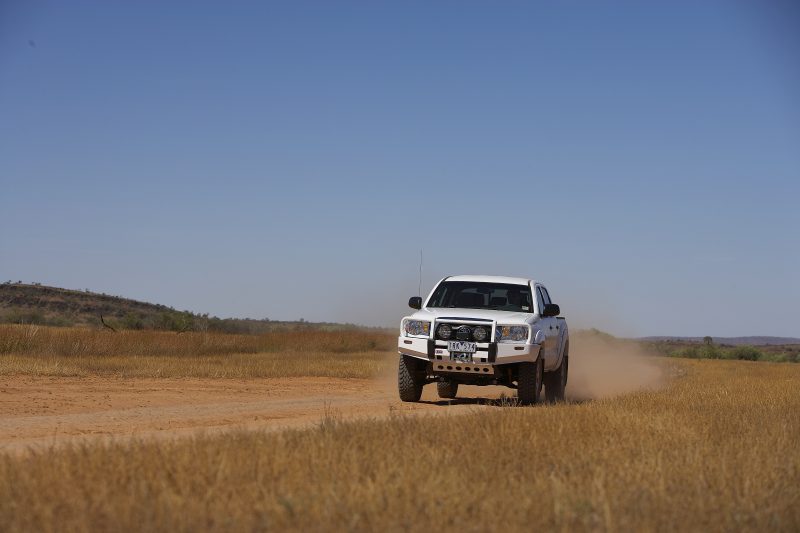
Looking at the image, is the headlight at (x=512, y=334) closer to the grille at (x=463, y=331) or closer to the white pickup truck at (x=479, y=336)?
the white pickup truck at (x=479, y=336)

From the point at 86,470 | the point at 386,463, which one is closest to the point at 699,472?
the point at 386,463

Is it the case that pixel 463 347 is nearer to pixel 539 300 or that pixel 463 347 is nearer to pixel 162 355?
pixel 539 300

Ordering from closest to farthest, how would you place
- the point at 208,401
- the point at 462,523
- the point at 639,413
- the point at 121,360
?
1. the point at 462,523
2. the point at 639,413
3. the point at 208,401
4. the point at 121,360

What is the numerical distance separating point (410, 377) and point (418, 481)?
30.9 feet

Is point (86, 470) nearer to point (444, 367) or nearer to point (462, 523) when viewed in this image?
point (462, 523)

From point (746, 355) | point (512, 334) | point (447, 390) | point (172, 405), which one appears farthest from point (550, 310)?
point (746, 355)

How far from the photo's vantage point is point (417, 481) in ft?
24.8

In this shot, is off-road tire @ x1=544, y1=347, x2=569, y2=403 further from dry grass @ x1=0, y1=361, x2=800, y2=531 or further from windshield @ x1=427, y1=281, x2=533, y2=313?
dry grass @ x1=0, y1=361, x2=800, y2=531

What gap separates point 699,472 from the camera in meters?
8.52

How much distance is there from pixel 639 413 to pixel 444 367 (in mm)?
4057

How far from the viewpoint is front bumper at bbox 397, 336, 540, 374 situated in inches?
629

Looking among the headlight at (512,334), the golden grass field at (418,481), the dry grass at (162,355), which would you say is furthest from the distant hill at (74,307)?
the golden grass field at (418,481)

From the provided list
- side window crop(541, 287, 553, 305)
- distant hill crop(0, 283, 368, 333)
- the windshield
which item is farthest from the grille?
distant hill crop(0, 283, 368, 333)

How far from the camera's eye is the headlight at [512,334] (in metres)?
16.1
